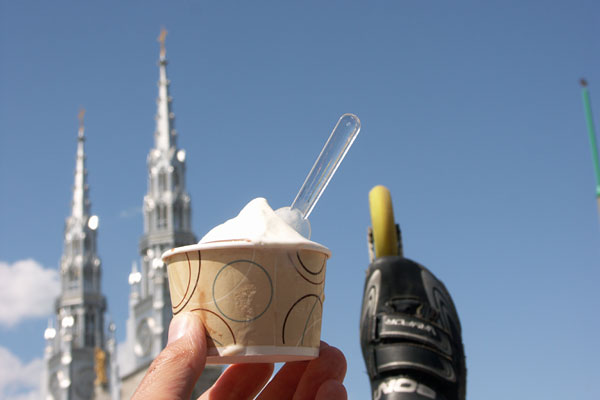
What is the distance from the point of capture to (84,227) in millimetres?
42281

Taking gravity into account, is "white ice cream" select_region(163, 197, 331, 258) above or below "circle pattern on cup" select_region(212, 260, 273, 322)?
above

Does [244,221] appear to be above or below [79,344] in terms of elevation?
below

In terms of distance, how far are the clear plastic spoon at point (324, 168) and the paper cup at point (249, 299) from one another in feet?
1.24

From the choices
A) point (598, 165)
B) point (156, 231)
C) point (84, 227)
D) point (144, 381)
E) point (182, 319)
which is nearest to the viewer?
point (144, 381)

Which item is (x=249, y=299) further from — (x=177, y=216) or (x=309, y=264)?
(x=177, y=216)

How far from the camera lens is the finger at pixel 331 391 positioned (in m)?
1.95

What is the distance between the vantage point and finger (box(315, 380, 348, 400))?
195 centimetres

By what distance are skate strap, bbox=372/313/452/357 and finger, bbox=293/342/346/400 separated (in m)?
1.50

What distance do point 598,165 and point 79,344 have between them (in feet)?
118

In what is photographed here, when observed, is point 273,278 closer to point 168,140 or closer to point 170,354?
point 170,354

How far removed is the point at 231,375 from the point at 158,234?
3657cm

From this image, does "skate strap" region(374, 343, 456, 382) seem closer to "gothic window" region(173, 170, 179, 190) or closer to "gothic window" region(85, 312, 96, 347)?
"gothic window" region(173, 170, 179, 190)

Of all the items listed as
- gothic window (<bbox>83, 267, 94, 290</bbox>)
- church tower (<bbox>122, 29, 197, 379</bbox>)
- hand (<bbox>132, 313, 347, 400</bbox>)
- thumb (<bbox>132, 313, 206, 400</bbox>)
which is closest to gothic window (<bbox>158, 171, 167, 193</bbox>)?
church tower (<bbox>122, 29, 197, 379</bbox>)

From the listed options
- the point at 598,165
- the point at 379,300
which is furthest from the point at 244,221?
the point at 598,165
